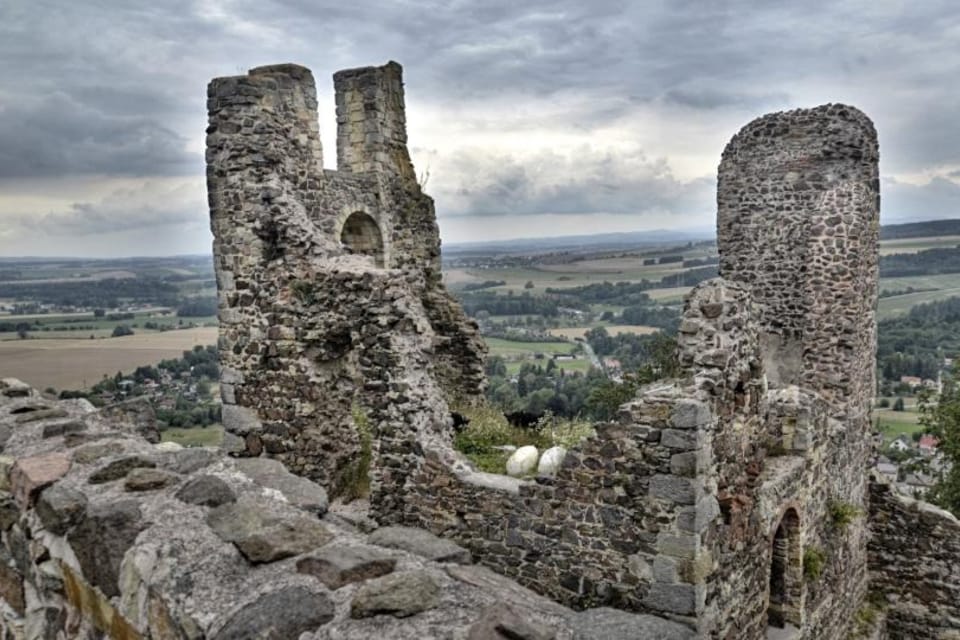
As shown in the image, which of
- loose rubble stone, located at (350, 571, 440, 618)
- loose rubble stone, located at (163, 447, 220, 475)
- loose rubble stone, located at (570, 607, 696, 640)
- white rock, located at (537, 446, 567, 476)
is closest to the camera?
loose rubble stone, located at (350, 571, 440, 618)

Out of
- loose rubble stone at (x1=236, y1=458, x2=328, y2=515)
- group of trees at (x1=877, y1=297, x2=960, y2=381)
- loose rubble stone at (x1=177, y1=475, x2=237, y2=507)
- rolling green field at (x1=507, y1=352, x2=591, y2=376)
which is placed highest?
loose rubble stone at (x1=177, y1=475, x2=237, y2=507)

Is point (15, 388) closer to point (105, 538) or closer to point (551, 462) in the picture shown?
point (105, 538)

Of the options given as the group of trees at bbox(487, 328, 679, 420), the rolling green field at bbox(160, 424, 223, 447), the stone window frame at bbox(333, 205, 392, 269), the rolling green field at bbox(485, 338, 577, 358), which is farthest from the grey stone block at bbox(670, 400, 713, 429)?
the rolling green field at bbox(485, 338, 577, 358)

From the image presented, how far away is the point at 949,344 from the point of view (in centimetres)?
4672

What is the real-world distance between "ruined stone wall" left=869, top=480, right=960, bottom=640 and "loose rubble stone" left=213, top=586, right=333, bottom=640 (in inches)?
496

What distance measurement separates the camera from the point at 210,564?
339 centimetres

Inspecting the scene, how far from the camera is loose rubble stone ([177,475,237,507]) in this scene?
404 cm

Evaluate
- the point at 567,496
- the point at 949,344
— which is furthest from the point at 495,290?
the point at 567,496

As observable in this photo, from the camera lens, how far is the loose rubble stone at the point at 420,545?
3.74m

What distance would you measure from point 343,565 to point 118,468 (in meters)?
1.93

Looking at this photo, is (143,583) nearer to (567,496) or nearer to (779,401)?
(567,496)

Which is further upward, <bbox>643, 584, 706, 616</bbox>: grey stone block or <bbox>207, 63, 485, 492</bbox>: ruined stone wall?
<bbox>207, 63, 485, 492</bbox>: ruined stone wall

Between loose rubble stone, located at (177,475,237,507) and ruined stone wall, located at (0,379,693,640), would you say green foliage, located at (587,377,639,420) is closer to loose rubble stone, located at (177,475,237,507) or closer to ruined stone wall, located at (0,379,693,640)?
ruined stone wall, located at (0,379,693,640)

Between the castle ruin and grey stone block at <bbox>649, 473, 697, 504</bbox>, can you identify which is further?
grey stone block at <bbox>649, 473, 697, 504</bbox>
